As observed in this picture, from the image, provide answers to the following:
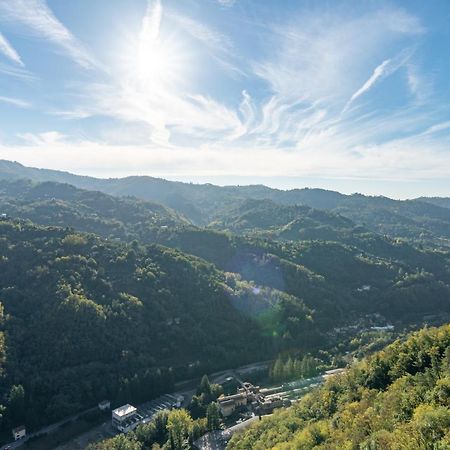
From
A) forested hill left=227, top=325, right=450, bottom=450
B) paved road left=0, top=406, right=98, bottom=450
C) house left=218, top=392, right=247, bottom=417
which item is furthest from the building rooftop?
forested hill left=227, top=325, right=450, bottom=450

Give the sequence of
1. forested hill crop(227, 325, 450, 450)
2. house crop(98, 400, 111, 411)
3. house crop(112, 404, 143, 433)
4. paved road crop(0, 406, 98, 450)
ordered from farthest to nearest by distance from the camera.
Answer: house crop(98, 400, 111, 411) → house crop(112, 404, 143, 433) → paved road crop(0, 406, 98, 450) → forested hill crop(227, 325, 450, 450)

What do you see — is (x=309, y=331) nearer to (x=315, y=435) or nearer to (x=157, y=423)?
(x=157, y=423)

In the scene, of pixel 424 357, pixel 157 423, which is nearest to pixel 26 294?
pixel 157 423

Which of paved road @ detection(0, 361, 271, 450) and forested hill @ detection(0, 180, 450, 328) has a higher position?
forested hill @ detection(0, 180, 450, 328)

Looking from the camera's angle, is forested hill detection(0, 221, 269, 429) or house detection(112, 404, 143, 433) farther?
forested hill detection(0, 221, 269, 429)

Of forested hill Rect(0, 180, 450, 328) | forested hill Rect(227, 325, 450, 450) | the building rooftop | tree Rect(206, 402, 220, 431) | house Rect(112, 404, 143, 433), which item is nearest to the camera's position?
forested hill Rect(227, 325, 450, 450)

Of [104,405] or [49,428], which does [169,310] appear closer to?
[104,405]

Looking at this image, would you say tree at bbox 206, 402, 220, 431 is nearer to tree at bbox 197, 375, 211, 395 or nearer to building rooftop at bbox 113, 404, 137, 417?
tree at bbox 197, 375, 211, 395

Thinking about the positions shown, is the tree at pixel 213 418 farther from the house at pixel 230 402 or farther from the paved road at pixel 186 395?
the paved road at pixel 186 395
